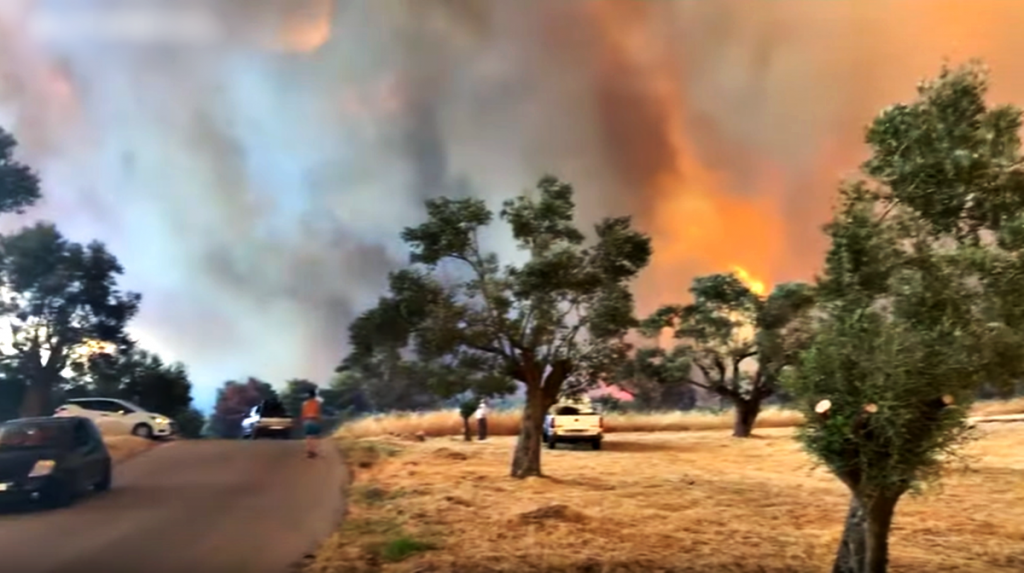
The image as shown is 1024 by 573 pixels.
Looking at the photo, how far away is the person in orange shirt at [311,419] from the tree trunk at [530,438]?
3286mm

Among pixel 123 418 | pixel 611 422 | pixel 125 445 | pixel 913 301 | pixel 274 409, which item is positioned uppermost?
pixel 611 422

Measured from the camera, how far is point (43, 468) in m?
9.56

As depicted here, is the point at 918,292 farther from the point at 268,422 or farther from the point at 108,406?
the point at 268,422

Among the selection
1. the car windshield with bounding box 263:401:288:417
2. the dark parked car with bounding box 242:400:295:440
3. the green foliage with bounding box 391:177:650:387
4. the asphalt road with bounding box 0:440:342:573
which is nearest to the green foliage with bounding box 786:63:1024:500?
the asphalt road with bounding box 0:440:342:573

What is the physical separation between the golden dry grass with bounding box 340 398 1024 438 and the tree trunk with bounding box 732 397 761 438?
1.79 feet

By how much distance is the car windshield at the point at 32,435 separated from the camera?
32.7 feet

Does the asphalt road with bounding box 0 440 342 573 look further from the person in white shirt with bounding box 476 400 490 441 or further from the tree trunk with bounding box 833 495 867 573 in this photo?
the person in white shirt with bounding box 476 400 490 441

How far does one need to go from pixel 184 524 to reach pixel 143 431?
12849 mm

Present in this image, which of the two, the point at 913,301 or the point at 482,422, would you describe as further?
the point at 482,422

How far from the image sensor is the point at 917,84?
9.02 meters

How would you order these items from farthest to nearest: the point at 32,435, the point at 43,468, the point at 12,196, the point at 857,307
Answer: the point at 12,196 < the point at 32,435 < the point at 43,468 < the point at 857,307

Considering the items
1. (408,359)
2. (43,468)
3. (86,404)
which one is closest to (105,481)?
A: (43,468)

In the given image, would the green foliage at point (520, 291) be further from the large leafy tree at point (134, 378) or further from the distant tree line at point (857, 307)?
the large leafy tree at point (134, 378)

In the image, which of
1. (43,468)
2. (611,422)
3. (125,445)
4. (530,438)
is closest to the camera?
(43,468)
